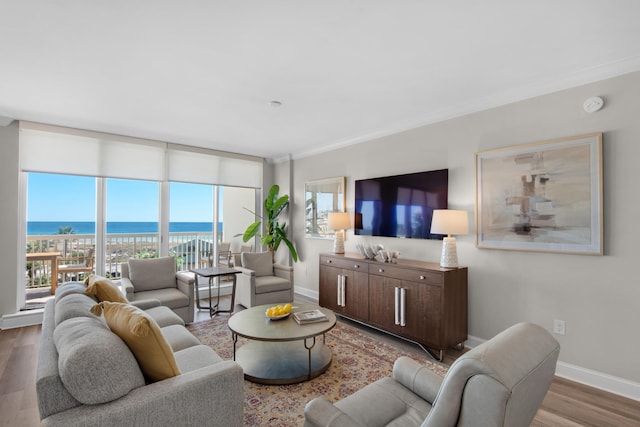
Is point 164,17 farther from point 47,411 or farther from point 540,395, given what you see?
point 540,395

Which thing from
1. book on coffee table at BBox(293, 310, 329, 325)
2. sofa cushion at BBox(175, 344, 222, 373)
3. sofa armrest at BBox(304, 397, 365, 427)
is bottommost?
book on coffee table at BBox(293, 310, 329, 325)

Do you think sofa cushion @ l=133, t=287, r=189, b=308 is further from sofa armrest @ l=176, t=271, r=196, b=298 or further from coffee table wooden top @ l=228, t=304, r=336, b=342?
coffee table wooden top @ l=228, t=304, r=336, b=342

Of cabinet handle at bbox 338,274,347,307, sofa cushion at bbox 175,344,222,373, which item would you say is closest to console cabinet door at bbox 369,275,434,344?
cabinet handle at bbox 338,274,347,307

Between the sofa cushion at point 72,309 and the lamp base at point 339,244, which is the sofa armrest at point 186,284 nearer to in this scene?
the sofa cushion at point 72,309

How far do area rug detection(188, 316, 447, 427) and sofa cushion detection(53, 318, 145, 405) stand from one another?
1031 mm

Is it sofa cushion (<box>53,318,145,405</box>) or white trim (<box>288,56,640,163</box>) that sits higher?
white trim (<box>288,56,640,163</box>)

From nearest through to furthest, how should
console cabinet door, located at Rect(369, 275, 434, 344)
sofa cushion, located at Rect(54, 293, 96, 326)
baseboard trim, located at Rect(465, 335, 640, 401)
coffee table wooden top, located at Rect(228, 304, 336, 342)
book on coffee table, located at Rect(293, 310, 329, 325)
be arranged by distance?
sofa cushion, located at Rect(54, 293, 96, 326), baseboard trim, located at Rect(465, 335, 640, 401), coffee table wooden top, located at Rect(228, 304, 336, 342), book on coffee table, located at Rect(293, 310, 329, 325), console cabinet door, located at Rect(369, 275, 434, 344)

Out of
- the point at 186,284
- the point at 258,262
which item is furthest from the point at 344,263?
the point at 186,284

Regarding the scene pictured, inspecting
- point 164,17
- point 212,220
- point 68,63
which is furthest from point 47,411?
point 212,220

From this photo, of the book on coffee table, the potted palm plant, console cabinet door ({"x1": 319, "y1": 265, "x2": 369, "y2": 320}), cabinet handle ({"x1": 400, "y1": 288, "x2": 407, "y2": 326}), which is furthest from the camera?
the potted palm plant

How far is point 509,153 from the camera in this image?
2.98m

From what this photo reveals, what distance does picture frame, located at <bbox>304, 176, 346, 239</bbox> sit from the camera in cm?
483

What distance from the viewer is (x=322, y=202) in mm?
5152

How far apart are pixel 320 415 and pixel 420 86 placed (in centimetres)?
277
